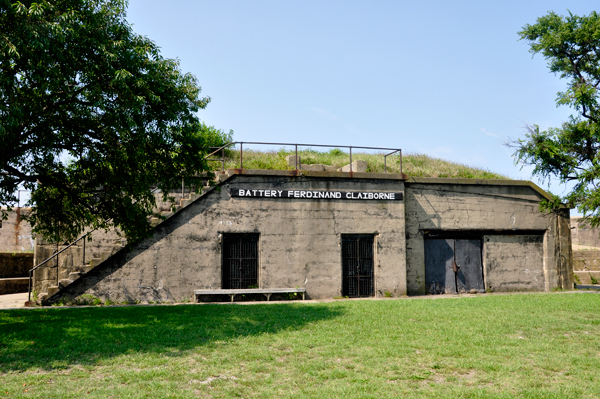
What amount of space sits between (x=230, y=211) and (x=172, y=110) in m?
5.80

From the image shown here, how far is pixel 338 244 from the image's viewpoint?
1739 cm

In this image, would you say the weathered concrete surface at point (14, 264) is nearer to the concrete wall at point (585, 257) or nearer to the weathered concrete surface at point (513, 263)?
the weathered concrete surface at point (513, 263)

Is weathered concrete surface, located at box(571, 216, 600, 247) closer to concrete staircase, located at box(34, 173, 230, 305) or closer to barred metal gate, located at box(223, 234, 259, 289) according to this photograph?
barred metal gate, located at box(223, 234, 259, 289)

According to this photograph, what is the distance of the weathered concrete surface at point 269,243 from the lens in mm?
15750

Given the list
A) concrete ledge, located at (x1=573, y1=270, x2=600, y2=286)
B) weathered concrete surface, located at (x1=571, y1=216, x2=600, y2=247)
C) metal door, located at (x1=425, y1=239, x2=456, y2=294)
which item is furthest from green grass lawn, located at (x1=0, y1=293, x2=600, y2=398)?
weathered concrete surface, located at (x1=571, y1=216, x2=600, y2=247)

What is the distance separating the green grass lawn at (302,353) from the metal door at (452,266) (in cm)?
552

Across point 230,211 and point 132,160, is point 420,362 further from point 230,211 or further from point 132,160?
point 230,211

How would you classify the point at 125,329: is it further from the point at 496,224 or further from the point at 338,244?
the point at 496,224

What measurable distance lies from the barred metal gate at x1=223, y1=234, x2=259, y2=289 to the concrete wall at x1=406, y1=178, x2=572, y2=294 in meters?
A: 6.18

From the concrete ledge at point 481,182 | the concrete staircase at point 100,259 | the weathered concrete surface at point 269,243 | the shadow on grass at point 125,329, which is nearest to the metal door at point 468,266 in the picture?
the concrete ledge at point 481,182

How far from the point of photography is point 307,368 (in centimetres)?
713

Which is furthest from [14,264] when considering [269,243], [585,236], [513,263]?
[585,236]

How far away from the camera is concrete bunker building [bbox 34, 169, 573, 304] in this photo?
15992 millimetres

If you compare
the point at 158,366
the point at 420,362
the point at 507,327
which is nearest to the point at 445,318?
the point at 507,327
